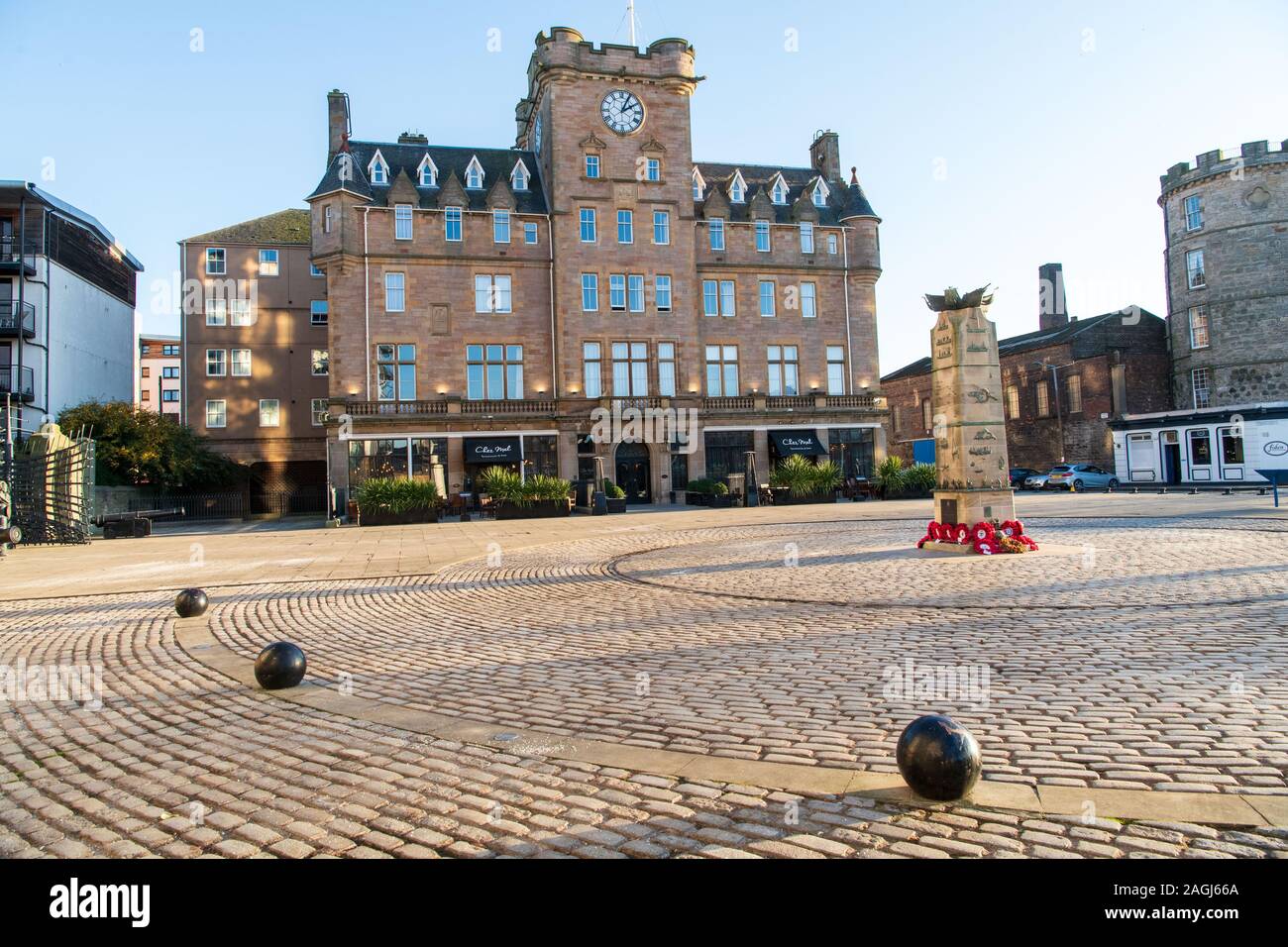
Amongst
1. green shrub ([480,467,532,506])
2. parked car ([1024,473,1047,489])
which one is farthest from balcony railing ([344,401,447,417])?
parked car ([1024,473,1047,489])

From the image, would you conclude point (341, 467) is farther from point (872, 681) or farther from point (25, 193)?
point (872, 681)

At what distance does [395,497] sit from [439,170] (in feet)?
71.7

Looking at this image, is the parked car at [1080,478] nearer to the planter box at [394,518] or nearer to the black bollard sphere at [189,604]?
the planter box at [394,518]

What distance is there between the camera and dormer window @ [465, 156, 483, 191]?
44.5 metres

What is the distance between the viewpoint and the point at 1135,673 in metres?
6.07

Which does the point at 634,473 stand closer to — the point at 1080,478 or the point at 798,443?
the point at 798,443

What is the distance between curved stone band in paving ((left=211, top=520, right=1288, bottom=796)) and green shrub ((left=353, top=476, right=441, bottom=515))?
739 inches

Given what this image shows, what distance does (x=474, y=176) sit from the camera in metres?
44.6

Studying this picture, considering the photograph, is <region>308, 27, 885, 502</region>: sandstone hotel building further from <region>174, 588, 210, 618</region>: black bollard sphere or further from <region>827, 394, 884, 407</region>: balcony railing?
<region>174, 588, 210, 618</region>: black bollard sphere

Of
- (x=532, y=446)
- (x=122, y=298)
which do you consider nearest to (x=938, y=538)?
(x=532, y=446)

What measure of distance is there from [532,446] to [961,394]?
29105 mm
